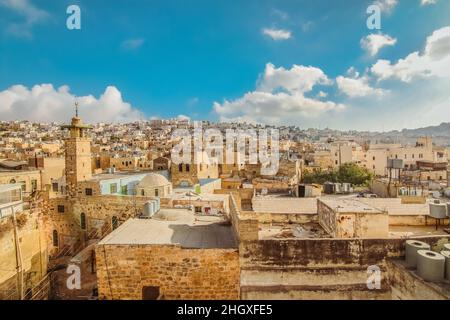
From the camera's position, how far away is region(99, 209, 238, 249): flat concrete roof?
711 cm

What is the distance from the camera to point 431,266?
16.8 ft

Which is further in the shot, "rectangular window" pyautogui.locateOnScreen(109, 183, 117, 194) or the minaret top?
"rectangular window" pyautogui.locateOnScreen(109, 183, 117, 194)

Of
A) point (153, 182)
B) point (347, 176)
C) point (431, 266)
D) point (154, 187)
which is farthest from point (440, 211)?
point (347, 176)

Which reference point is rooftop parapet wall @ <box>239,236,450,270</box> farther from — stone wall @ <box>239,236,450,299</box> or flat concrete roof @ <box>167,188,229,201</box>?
flat concrete roof @ <box>167,188,229,201</box>

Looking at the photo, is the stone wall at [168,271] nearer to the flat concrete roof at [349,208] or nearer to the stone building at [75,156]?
the flat concrete roof at [349,208]

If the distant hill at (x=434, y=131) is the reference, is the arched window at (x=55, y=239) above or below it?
below

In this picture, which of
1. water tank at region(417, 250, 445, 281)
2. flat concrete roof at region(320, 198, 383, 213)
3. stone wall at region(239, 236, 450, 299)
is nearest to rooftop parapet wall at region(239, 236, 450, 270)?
stone wall at region(239, 236, 450, 299)

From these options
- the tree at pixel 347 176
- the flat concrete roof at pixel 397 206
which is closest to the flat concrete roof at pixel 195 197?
the flat concrete roof at pixel 397 206

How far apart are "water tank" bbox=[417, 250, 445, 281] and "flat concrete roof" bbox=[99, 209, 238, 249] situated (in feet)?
12.3

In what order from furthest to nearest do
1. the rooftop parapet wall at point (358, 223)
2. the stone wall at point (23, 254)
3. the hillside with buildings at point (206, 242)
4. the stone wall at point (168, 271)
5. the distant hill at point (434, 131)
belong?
the distant hill at point (434, 131) → the stone wall at point (23, 254) → the rooftop parapet wall at point (358, 223) → the stone wall at point (168, 271) → the hillside with buildings at point (206, 242)

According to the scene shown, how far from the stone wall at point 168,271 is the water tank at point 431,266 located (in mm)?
3537

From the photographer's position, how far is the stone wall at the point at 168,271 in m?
6.57
